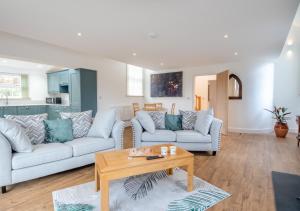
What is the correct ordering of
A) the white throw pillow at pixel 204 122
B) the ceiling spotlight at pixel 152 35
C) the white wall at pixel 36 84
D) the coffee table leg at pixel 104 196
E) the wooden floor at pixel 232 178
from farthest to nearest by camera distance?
1. the white wall at pixel 36 84
2. the white throw pillow at pixel 204 122
3. the ceiling spotlight at pixel 152 35
4. the wooden floor at pixel 232 178
5. the coffee table leg at pixel 104 196

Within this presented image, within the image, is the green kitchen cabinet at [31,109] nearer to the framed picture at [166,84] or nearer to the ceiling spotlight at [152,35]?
the framed picture at [166,84]

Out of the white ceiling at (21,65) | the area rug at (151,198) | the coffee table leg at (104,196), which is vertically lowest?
the area rug at (151,198)

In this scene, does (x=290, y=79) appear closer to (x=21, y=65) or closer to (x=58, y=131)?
(x=58, y=131)

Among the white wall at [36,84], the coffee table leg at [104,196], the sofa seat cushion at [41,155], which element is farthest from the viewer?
the white wall at [36,84]

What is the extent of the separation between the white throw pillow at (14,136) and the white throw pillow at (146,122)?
189 cm

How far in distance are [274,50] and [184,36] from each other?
2.62 meters

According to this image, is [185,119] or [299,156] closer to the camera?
[299,156]

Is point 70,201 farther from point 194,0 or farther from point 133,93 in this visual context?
point 133,93

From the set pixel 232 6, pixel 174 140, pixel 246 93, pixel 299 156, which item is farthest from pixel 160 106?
pixel 232 6

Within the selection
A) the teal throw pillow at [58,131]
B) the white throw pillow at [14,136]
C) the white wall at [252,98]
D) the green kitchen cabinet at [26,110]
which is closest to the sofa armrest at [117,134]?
the teal throw pillow at [58,131]

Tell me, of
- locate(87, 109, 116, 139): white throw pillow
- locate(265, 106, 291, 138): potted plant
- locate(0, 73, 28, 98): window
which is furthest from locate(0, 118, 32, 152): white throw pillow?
locate(265, 106, 291, 138): potted plant

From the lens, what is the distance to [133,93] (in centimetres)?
742

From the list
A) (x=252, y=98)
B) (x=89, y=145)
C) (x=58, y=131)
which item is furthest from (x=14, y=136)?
(x=252, y=98)

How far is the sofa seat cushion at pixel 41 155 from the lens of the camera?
2.08 m
